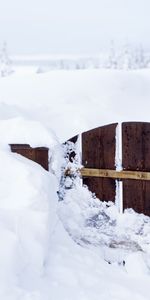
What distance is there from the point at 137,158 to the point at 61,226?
4.97ft

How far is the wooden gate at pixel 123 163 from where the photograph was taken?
5434 mm

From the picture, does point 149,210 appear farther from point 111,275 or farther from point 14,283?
point 14,283

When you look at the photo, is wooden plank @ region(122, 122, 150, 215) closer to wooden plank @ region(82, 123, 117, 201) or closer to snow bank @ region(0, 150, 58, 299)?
wooden plank @ region(82, 123, 117, 201)

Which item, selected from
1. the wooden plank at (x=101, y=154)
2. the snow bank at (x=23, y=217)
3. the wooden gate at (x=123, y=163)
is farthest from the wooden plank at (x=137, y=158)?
the snow bank at (x=23, y=217)

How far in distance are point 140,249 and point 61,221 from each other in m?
0.93

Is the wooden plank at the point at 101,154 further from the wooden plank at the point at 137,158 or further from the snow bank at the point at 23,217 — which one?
the snow bank at the point at 23,217

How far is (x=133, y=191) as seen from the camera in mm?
5520

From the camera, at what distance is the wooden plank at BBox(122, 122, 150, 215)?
5422 mm

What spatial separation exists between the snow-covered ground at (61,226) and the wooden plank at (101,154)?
141 mm

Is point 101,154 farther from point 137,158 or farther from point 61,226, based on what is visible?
point 61,226

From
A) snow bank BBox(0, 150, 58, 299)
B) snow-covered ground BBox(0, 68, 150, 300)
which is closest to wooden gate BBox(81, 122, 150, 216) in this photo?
snow-covered ground BBox(0, 68, 150, 300)

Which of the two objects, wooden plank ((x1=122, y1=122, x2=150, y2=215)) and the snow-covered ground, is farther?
wooden plank ((x1=122, y1=122, x2=150, y2=215))

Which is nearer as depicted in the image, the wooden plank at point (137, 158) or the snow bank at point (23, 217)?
the snow bank at point (23, 217)

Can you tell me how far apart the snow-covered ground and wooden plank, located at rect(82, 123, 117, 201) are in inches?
5.5
